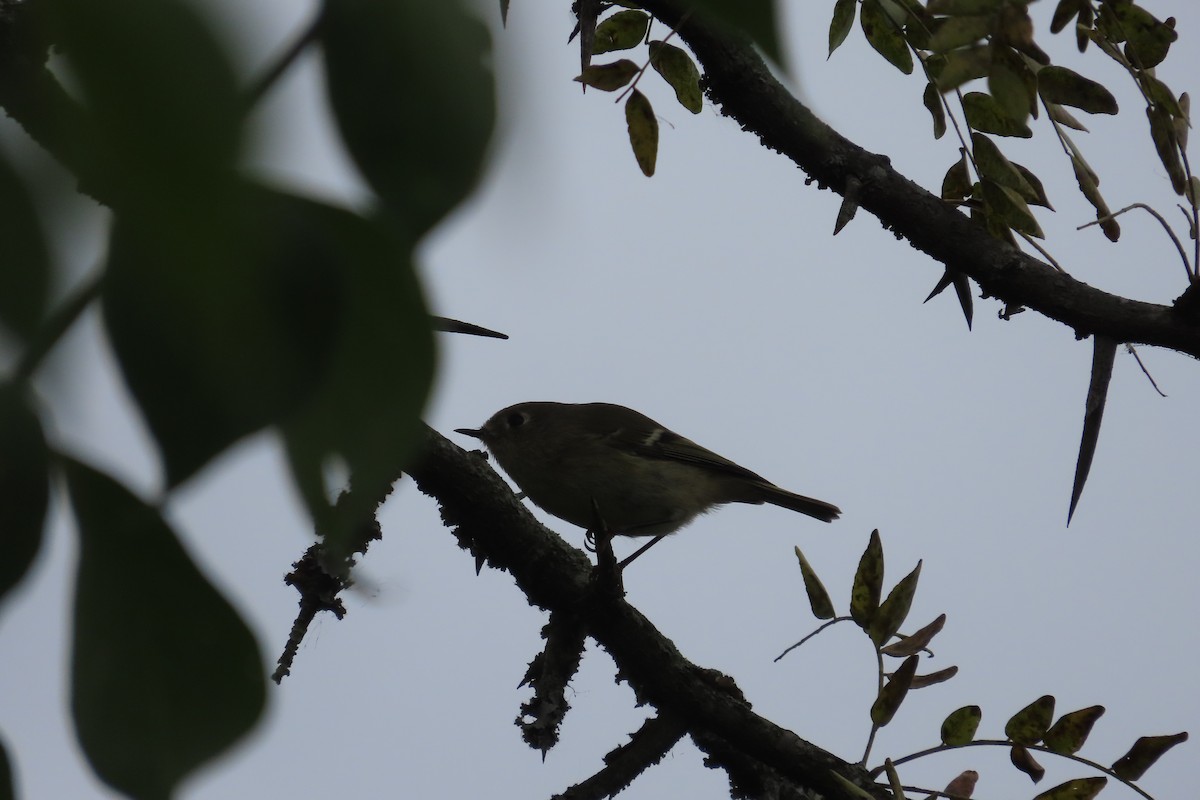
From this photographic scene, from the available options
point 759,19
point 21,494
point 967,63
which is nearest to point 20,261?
point 21,494

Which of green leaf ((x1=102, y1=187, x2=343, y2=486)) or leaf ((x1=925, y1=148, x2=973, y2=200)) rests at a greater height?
leaf ((x1=925, y1=148, x2=973, y2=200))

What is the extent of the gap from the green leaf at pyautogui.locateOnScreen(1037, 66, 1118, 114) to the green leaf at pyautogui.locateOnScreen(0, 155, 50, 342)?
2.03 m

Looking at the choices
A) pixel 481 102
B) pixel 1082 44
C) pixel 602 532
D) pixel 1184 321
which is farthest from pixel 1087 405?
pixel 481 102

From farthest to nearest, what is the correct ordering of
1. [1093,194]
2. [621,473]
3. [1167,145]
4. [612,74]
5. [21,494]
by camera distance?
[621,473] → [612,74] → [1093,194] → [1167,145] → [21,494]

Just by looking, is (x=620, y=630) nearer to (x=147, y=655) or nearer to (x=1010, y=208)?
(x=1010, y=208)

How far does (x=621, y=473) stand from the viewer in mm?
5098

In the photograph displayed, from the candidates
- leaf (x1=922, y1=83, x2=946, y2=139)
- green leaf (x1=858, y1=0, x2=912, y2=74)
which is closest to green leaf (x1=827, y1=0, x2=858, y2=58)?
green leaf (x1=858, y1=0, x2=912, y2=74)

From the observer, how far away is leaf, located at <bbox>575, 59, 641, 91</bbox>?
2295mm

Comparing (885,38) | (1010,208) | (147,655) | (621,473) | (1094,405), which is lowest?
(147,655)

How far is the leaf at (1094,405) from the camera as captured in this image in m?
2.09

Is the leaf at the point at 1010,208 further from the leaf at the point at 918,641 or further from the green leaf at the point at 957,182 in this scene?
the leaf at the point at 918,641

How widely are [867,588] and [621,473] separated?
2.75 meters

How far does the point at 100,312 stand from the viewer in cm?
47

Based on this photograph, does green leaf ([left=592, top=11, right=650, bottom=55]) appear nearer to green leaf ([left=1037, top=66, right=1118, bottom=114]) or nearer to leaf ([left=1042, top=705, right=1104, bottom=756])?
green leaf ([left=1037, top=66, right=1118, bottom=114])
